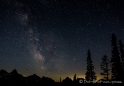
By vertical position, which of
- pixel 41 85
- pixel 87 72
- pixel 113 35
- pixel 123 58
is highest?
pixel 113 35

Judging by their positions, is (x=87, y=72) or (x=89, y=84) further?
(x=87, y=72)

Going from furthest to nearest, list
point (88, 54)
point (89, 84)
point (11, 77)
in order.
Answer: point (88, 54), point (11, 77), point (89, 84)

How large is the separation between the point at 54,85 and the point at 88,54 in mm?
25153

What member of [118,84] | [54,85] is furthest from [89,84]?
[54,85]

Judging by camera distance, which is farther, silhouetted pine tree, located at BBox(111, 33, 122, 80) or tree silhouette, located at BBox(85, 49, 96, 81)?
tree silhouette, located at BBox(85, 49, 96, 81)

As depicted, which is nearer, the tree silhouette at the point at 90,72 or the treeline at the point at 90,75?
the treeline at the point at 90,75

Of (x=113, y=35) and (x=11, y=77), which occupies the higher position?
(x=113, y=35)

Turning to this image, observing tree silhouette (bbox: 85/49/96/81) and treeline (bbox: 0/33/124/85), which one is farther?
tree silhouette (bbox: 85/49/96/81)

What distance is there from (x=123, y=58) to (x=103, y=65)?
753cm

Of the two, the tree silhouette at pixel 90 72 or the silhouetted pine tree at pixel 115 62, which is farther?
the tree silhouette at pixel 90 72

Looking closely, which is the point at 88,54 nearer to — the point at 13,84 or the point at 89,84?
the point at 89,84

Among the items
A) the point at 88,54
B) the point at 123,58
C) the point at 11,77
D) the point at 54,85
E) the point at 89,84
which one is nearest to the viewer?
the point at 89,84

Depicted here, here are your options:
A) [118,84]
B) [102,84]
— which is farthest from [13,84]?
[118,84]

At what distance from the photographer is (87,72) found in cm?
4462
